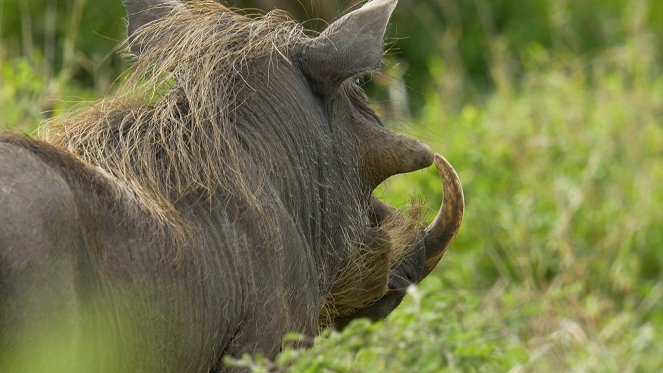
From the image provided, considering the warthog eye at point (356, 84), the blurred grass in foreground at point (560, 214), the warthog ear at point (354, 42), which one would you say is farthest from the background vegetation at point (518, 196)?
the warthog ear at point (354, 42)

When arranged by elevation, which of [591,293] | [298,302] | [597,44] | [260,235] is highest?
[260,235]

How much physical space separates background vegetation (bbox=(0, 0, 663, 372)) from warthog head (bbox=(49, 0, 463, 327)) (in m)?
0.18

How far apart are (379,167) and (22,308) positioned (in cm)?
Answer: 145

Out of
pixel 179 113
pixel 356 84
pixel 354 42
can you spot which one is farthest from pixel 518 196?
pixel 179 113

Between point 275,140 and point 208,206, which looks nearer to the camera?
point 208,206

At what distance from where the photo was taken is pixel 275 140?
3488mm

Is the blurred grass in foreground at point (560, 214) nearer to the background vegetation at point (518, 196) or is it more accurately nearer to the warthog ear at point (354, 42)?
the background vegetation at point (518, 196)

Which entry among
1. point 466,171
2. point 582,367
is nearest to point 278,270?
point 582,367

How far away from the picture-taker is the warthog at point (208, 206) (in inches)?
105

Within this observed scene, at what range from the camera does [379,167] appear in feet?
12.5

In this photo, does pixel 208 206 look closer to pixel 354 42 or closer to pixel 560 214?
pixel 354 42

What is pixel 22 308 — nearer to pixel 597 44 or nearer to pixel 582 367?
pixel 582 367

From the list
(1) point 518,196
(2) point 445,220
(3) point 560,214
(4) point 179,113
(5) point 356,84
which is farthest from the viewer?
(1) point 518,196

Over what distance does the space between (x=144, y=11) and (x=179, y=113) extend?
583 millimetres
